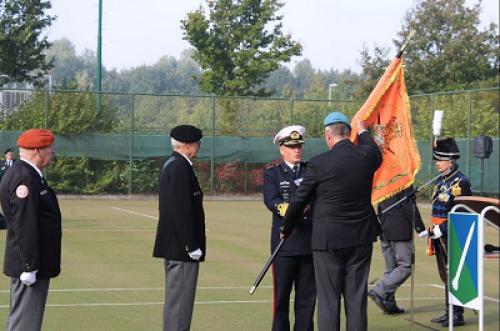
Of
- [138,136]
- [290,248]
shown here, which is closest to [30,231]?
[290,248]

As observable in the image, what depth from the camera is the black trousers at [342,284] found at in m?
7.93

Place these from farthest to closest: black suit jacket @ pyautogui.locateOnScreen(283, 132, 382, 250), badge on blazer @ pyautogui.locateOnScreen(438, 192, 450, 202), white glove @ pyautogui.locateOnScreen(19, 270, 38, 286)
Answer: badge on blazer @ pyautogui.locateOnScreen(438, 192, 450, 202)
black suit jacket @ pyautogui.locateOnScreen(283, 132, 382, 250)
white glove @ pyautogui.locateOnScreen(19, 270, 38, 286)

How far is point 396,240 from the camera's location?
34.6ft

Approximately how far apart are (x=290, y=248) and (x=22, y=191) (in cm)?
231

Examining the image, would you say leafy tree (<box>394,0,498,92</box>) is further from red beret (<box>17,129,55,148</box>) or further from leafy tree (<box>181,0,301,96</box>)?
red beret (<box>17,129,55,148</box>)

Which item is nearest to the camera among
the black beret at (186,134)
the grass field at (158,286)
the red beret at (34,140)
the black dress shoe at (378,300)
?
the red beret at (34,140)

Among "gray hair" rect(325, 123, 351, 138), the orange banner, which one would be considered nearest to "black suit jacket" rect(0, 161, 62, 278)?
"gray hair" rect(325, 123, 351, 138)

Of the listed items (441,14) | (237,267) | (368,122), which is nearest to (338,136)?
(368,122)

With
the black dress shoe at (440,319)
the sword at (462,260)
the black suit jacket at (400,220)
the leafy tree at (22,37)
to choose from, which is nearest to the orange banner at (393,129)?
the black suit jacket at (400,220)

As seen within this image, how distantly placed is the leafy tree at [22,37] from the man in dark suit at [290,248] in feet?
107

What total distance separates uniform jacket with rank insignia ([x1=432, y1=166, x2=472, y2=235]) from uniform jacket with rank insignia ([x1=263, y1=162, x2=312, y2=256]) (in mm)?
1932

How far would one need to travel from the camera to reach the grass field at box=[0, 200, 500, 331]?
10031 millimetres

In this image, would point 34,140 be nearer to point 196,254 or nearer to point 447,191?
point 196,254

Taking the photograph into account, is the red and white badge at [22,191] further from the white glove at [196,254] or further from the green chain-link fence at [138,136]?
the green chain-link fence at [138,136]
